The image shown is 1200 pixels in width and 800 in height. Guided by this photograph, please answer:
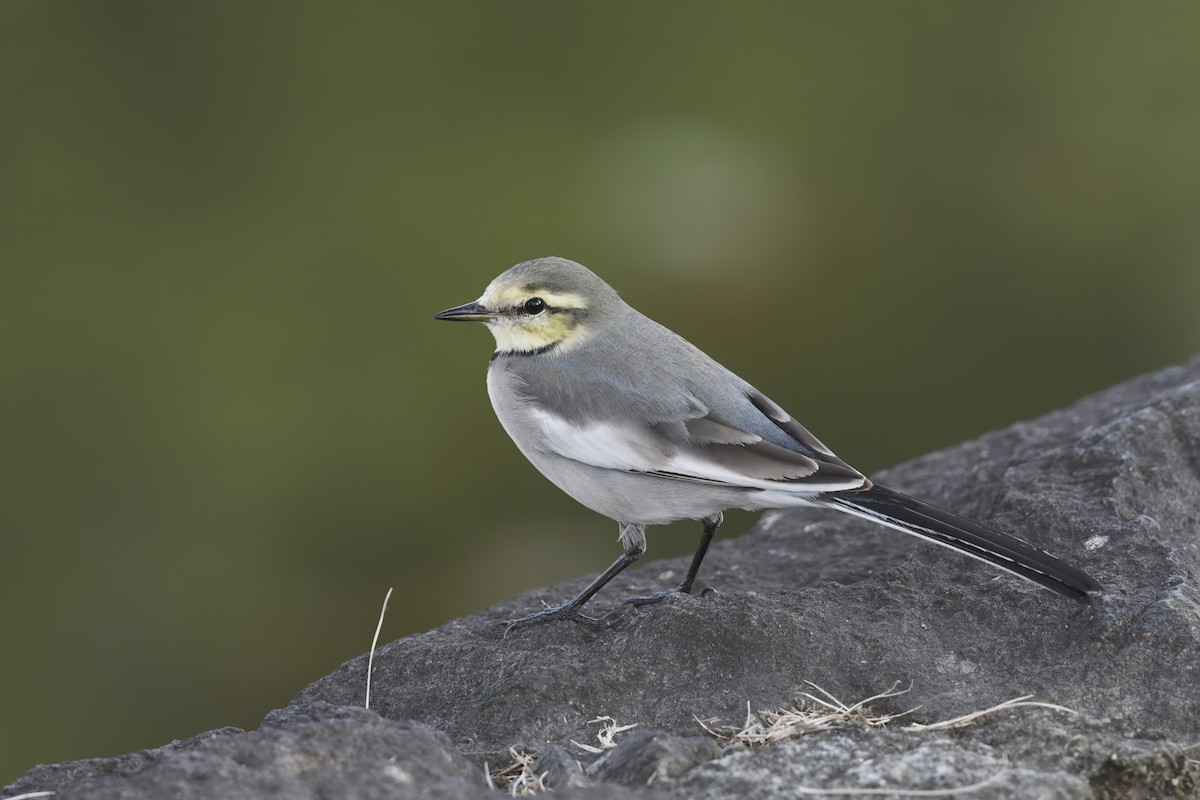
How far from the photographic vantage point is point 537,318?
5.14 m

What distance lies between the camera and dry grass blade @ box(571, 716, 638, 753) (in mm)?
3613

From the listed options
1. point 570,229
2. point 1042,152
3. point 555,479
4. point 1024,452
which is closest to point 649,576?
point 555,479

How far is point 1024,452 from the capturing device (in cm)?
564

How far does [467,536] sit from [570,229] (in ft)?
7.13

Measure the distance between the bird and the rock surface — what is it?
283 mm

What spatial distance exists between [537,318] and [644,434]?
0.85m

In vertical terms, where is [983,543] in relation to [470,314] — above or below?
below

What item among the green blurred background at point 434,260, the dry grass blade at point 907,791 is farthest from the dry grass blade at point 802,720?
the green blurred background at point 434,260

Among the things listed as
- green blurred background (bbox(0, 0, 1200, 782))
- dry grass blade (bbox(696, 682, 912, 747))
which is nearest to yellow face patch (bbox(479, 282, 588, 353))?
dry grass blade (bbox(696, 682, 912, 747))

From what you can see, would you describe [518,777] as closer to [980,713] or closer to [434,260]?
[980,713]

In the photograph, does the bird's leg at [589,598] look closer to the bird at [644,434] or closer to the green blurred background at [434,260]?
the bird at [644,434]

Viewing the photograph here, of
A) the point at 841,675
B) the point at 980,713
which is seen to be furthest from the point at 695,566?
the point at 980,713

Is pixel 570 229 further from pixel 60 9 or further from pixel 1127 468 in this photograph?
pixel 1127 468

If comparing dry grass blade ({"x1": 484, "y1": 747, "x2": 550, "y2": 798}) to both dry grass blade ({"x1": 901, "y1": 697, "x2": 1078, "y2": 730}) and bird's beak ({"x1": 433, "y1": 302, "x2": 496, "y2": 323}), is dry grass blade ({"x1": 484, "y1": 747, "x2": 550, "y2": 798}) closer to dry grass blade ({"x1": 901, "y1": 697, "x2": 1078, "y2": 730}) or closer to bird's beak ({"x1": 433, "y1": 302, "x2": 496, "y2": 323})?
dry grass blade ({"x1": 901, "y1": 697, "x2": 1078, "y2": 730})
